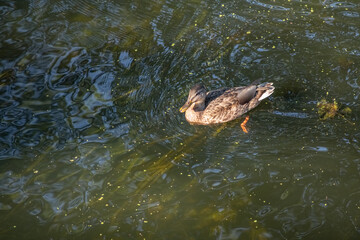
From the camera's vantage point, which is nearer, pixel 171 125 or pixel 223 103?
pixel 171 125

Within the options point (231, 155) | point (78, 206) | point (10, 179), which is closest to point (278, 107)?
point (231, 155)

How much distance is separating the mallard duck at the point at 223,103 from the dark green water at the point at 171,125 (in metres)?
0.20

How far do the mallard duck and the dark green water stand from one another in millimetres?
198

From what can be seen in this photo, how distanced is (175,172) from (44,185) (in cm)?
173

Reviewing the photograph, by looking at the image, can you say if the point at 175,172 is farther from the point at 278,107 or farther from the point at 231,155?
the point at 278,107

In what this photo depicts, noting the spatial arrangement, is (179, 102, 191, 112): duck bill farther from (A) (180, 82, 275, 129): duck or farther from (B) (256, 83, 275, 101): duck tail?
(B) (256, 83, 275, 101): duck tail

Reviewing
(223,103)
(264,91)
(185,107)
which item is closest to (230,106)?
(223,103)

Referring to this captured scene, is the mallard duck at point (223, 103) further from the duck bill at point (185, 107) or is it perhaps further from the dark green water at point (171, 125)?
the dark green water at point (171, 125)

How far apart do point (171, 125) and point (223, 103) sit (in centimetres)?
96

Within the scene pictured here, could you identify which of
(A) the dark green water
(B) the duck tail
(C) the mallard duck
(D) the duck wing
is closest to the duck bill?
(C) the mallard duck

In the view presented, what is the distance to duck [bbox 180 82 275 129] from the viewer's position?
257 inches

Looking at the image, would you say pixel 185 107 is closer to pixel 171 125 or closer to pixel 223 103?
pixel 171 125

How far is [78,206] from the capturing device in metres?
5.26

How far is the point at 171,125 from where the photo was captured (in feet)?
21.0
